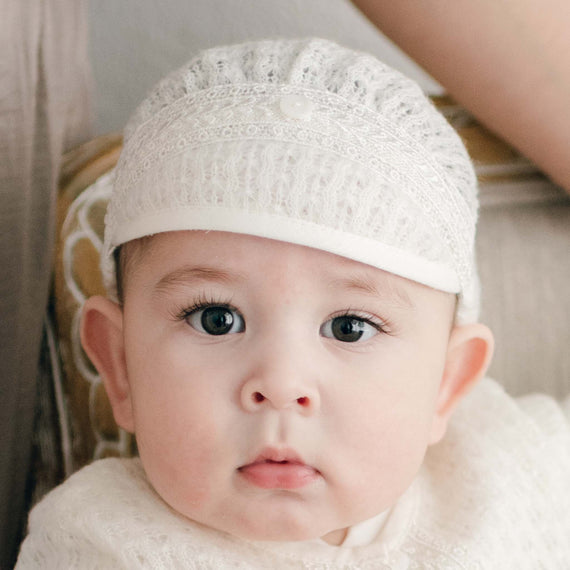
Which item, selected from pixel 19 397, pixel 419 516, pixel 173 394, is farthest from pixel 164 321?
pixel 419 516

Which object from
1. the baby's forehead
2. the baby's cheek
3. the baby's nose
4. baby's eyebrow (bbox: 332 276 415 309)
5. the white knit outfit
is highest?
the baby's forehead

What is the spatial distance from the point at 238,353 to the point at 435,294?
255 mm

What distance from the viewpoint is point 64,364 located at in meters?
1.24

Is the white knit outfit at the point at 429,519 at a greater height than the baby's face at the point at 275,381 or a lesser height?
lesser

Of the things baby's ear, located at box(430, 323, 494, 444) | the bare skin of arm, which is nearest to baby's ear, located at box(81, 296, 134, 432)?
baby's ear, located at box(430, 323, 494, 444)

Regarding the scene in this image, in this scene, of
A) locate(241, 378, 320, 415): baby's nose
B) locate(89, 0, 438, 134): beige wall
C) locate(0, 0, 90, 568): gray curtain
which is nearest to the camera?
locate(241, 378, 320, 415): baby's nose

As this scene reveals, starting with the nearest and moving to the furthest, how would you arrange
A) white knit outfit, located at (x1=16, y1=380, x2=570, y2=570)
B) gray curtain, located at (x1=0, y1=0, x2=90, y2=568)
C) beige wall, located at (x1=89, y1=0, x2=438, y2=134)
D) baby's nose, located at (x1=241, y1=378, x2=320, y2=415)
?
baby's nose, located at (x1=241, y1=378, x2=320, y2=415)
white knit outfit, located at (x1=16, y1=380, x2=570, y2=570)
gray curtain, located at (x1=0, y1=0, x2=90, y2=568)
beige wall, located at (x1=89, y1=0, x2=438, y2=134)

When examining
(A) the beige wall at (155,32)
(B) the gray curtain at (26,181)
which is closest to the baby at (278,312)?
(B) the gray curtain at (26,181)

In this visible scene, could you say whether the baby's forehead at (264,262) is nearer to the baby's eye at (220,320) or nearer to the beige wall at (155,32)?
the baby's eye at (220,320)

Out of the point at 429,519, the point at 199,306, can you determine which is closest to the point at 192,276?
the point at 199,306

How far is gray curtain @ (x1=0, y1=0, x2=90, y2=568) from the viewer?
3.46 ft

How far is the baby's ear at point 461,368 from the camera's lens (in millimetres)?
1060

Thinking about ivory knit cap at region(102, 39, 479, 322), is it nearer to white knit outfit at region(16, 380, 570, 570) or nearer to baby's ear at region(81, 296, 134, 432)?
baby's ear at region(81, 296, 134, 432)

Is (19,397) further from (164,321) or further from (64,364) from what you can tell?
(164,321)
